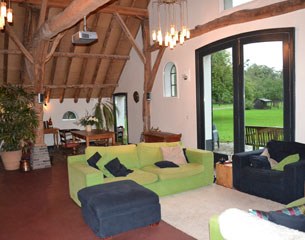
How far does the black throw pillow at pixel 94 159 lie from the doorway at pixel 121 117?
6008mm

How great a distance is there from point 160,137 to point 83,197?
15.2 ft

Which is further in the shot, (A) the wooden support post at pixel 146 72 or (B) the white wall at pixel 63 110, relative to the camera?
(B) the white wall at pixel 63 110

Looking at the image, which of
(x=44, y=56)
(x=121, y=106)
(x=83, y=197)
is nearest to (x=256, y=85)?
(x=83, y=197)

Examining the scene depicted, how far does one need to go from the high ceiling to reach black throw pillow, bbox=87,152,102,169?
4657mm

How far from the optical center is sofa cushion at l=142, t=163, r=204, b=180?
16.7 ft

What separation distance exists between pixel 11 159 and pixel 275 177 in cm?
647

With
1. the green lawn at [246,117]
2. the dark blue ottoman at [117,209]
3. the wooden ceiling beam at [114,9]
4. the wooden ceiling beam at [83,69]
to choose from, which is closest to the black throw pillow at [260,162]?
the green lawn at [246,117]

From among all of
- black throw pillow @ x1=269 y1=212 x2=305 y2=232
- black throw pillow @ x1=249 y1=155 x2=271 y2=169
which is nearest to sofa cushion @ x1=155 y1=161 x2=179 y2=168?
black throw pillow @ x1=249 y1=155 x2=271 y2=169

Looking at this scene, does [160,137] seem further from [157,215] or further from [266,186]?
[157,215]

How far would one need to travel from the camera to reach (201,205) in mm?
4676

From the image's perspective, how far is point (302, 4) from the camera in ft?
16.8

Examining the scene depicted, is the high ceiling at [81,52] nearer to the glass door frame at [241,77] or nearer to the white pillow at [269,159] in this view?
the glass door frame at [241,77]

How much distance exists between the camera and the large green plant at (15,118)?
24.9 ft

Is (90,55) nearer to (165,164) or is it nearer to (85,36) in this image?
(85,36)
